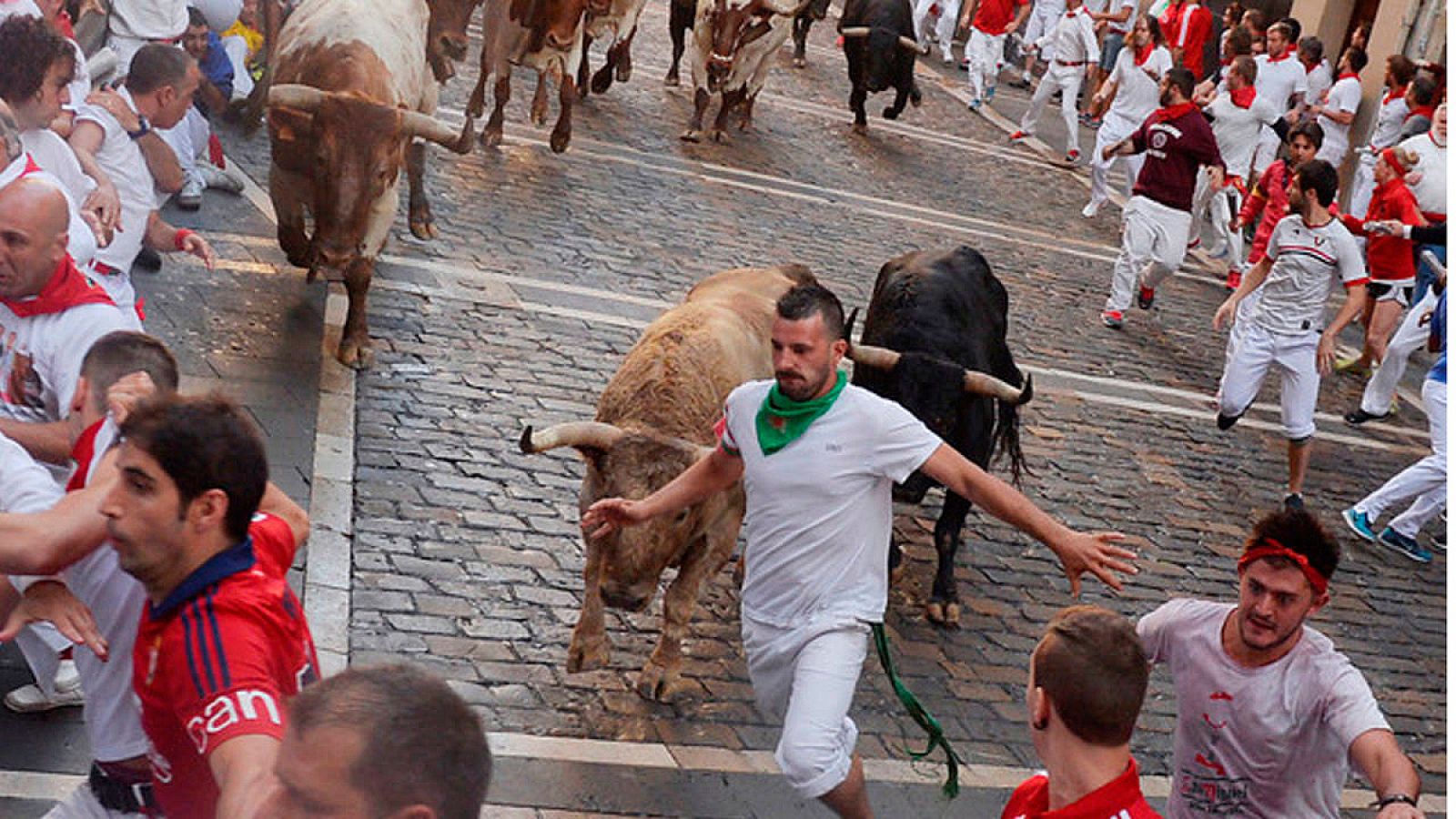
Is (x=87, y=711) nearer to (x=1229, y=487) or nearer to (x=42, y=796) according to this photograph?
(x=42, y=796)

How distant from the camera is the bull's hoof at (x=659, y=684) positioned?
7559 millimetres

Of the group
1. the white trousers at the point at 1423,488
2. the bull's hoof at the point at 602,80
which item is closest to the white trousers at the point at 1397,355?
the white trousers at the point at 1423,488

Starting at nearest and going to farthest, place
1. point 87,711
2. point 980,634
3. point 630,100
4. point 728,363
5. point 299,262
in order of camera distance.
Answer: point 87,711
point 728,363
point 980,634
point 299,262
point 630,100

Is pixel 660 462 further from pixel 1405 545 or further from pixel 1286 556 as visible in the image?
pixel 1405 545

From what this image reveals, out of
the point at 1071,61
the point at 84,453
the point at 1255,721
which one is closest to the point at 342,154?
the point at 84,453

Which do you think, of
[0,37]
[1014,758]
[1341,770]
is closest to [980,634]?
[1014,758]

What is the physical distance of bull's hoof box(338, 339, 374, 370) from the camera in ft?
33.8

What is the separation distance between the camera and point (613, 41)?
1856 centimetres

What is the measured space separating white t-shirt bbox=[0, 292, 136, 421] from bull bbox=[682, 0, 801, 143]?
41.9ft

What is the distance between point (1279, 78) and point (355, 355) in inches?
528

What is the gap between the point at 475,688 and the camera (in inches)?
287

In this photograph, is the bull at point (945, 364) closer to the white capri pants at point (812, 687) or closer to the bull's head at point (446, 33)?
the white capri pants at point (812, 687)

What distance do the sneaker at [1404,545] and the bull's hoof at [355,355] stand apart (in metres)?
7.20

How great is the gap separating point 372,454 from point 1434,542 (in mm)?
7844
